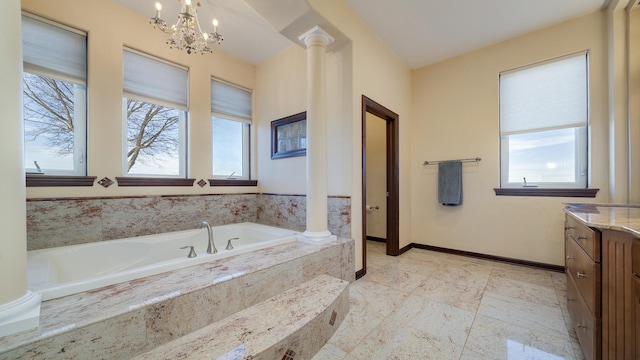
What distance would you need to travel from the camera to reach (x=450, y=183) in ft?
10.0

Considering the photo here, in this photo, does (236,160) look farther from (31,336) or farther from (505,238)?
(505,238)

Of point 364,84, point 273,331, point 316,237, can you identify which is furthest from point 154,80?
point 273,331

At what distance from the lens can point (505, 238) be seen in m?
2.78

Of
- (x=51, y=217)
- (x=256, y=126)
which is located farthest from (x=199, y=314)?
(x=256, y=126)

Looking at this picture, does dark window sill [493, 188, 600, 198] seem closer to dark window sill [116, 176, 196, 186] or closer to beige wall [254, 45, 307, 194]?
beige wall [254, 45, 307, 194]

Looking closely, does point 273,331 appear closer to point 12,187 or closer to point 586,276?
point 12,187

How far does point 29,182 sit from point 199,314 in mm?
1886

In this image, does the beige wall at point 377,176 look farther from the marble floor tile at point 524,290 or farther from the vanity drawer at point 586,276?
the vanity drawer at point 586,276

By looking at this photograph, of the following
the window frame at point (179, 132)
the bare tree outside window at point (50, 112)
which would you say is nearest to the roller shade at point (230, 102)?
the window frame at point (179, 132)

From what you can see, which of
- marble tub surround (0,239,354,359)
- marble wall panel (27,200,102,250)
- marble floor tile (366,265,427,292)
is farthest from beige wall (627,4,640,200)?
marble wall panel (27,200,102,250)

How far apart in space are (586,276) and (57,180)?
12.0 feet

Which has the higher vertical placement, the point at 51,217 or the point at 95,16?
the point at 95,16

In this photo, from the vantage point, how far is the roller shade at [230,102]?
9.98ft

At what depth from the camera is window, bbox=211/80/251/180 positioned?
3066mm
